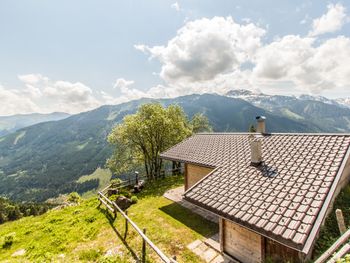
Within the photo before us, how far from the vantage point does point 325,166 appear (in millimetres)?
8891

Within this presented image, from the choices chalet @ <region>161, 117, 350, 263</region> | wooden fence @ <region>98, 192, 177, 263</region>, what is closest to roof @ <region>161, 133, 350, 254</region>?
chalet @ <region>161, 117, 350, 263</region>

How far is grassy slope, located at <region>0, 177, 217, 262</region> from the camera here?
1044cm

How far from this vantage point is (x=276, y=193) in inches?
328

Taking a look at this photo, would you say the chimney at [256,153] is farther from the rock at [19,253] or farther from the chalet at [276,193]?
the rock at [19,253]

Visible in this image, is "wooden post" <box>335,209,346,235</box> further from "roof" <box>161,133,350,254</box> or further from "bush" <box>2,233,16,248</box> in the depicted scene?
"bush" <box>2,233,16,248</box>

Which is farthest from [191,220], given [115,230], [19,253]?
[19,253]

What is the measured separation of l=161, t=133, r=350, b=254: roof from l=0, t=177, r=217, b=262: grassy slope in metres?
3.16

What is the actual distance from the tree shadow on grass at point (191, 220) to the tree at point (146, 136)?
13.8m

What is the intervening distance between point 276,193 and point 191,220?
710 cm

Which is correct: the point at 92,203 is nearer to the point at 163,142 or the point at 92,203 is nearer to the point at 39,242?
the point at 39,242

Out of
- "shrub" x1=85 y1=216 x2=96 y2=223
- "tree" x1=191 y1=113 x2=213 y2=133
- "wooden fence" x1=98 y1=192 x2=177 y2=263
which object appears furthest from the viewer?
"tree" x1=191 y1=113 x2=213 y2=133

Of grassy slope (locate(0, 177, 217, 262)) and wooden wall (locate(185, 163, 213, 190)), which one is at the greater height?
wooden wall (locate(185, 163, 213, 190))

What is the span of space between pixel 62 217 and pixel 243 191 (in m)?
15.3

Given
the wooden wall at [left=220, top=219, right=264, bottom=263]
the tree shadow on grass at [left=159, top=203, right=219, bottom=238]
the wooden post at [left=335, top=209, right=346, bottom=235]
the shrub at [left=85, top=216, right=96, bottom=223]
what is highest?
the wooden post at [left=335, top=209, right=346, bottom=235]
